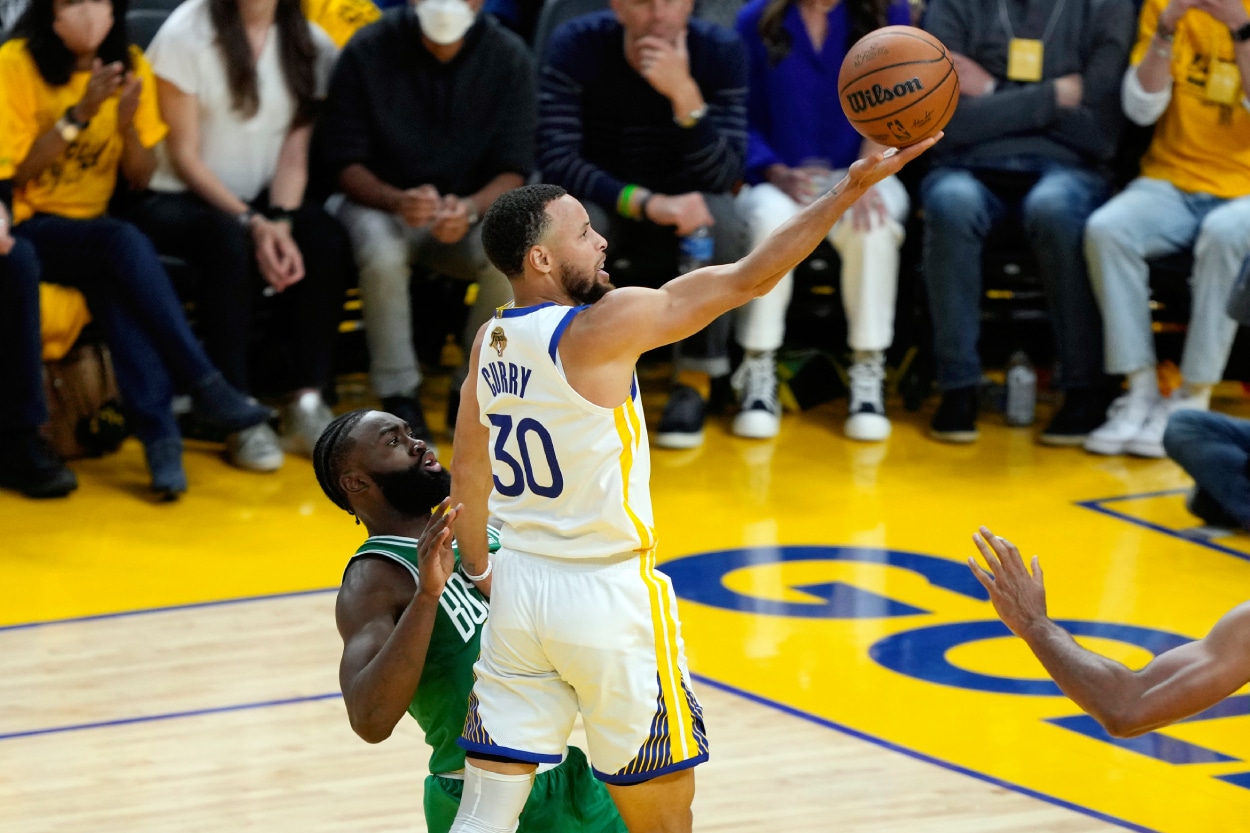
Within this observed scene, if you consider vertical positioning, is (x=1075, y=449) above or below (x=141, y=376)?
below

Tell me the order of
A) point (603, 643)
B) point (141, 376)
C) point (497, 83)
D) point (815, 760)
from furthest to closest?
point (497, 83) < point (141, 376) < point (815, 760) < point (603, 643)

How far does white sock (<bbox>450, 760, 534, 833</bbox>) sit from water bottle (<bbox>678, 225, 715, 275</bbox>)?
13.5 ft

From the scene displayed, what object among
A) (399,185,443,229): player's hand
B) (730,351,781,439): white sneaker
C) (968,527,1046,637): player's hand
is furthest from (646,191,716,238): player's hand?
(968,527,1046,637): player's hand

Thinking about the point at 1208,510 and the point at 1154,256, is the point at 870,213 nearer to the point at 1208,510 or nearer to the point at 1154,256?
the point at 1154,256

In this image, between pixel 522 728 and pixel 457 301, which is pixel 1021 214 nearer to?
pixel 457 301

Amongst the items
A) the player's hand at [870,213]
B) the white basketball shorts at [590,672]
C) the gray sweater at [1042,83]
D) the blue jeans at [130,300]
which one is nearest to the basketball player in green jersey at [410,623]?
the white basketball shorts at [590,672]

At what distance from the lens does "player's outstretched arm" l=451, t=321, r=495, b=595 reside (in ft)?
10.9

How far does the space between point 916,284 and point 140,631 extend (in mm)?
3887

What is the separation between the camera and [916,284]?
7734mm

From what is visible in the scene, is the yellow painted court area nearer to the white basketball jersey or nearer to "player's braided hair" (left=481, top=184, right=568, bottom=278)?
the white basketball jersey

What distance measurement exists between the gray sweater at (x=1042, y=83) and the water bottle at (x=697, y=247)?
1.15 meters

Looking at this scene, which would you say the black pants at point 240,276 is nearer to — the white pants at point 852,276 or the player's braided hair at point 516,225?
the white pants at point 852,276

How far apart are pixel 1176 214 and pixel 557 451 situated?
465 centimetres

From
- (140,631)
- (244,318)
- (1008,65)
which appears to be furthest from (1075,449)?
(140,631)
